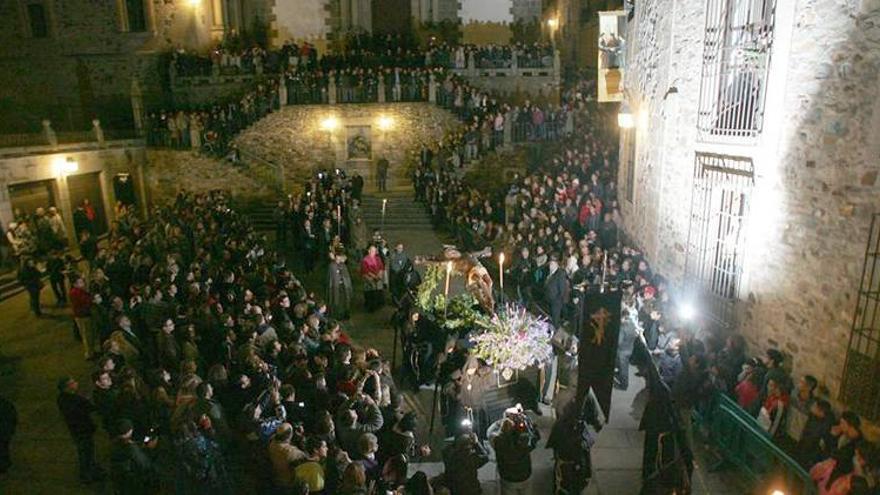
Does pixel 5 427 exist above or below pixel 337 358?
below

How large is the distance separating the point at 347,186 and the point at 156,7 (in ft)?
44.2

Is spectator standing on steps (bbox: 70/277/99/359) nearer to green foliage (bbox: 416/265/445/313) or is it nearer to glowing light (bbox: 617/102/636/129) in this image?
green foliage (bbox: 416/265/445/313)

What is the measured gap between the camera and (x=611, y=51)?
14.6 meters

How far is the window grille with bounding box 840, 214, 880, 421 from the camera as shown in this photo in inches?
291

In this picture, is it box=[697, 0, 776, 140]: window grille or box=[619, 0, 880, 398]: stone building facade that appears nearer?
box=[619, 0, 880, 398]: stone building facade

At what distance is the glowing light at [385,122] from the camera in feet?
79.1

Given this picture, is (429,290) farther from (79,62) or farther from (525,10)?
(79,62)

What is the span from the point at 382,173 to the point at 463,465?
18.0 metres

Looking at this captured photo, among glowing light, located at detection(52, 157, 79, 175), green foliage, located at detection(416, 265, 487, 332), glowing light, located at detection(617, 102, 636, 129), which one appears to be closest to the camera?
green foliage, located at detection(416, 265, 487, 332)

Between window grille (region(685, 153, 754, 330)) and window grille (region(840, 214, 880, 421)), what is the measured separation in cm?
242

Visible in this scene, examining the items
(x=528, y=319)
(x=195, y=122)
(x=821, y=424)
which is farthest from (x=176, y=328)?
(x=195, y=122)

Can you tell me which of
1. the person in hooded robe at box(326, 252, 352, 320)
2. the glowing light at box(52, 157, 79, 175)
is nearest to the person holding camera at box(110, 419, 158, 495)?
the person in hooded robe at box(326, 252, 352, 320)

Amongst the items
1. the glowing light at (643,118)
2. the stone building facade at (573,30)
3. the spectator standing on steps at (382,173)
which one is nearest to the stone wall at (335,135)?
the spectator standing on steps at (382,173)

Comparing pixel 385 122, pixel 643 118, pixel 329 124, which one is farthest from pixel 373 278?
pixel 329 124
